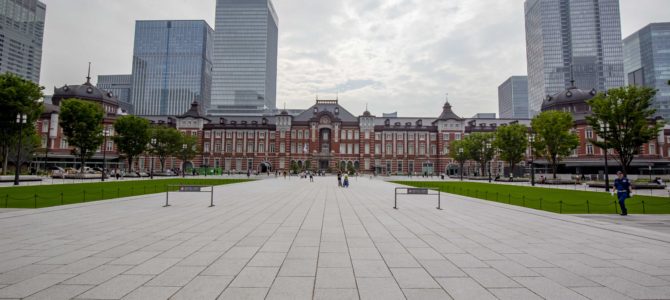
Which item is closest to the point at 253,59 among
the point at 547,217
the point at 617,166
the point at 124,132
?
the point at 124,132

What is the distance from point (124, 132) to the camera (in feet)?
158

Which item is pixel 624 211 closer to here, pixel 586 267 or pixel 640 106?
pixel 586 267

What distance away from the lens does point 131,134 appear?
48.3m

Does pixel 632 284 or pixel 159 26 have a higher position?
pixel 159 26

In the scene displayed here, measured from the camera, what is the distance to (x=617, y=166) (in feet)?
174

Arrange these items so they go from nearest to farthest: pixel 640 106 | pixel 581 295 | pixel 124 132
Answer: pixel 581 295, pixel 640 106, pixel 124 132

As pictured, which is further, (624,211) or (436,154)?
(436,154)

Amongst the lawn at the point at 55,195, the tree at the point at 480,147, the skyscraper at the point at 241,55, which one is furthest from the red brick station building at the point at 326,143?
the skyscraper at the point at 241,55

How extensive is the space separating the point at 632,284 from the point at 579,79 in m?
158

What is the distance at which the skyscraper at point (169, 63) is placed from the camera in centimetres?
15688

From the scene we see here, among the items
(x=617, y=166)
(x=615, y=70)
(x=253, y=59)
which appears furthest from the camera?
(x=253, y=59)

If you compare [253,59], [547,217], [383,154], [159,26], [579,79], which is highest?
[159,26]

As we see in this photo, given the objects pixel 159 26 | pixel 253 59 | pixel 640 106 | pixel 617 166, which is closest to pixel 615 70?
pixel 617 166

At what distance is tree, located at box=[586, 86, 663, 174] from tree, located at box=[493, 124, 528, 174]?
16.7m
